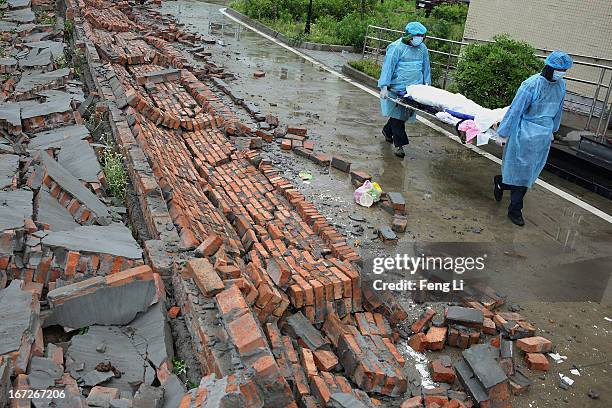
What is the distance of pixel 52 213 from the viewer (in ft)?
13.2

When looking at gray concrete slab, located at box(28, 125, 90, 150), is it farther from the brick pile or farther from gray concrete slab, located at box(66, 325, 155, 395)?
gray concrete slab, located at box(66, 325, 155, 395)

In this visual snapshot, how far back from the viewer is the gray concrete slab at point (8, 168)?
13.8 ft

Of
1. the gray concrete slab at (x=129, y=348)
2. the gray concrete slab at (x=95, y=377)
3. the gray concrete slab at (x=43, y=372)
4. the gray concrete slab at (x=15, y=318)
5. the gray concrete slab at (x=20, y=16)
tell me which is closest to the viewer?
the gray concrete slab at (x=43, y=372)

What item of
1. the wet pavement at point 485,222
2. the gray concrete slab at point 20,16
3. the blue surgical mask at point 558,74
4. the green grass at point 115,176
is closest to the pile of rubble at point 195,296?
the green grass at point 115,176

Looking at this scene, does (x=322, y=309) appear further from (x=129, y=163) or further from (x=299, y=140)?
(x=299, y=140)

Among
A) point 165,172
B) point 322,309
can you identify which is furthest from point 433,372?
point 165,172

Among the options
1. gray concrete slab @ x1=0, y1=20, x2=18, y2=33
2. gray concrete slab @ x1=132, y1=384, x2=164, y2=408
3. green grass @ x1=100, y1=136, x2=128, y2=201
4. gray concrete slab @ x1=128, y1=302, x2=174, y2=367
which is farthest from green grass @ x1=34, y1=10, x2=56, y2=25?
gray concrete slab @ x1=132, y1=384, x2=164, y2=408

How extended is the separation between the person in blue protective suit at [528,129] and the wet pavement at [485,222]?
459 mm

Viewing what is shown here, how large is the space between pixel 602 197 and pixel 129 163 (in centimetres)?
615

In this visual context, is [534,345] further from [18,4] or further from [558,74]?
[18,4]

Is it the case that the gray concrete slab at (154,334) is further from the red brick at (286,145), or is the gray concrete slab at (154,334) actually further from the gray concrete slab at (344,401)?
the red brick at (286,145)

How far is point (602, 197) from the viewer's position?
7.25 meters

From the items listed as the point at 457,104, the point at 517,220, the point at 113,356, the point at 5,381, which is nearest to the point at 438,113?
the point at 457,104

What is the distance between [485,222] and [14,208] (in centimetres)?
490
